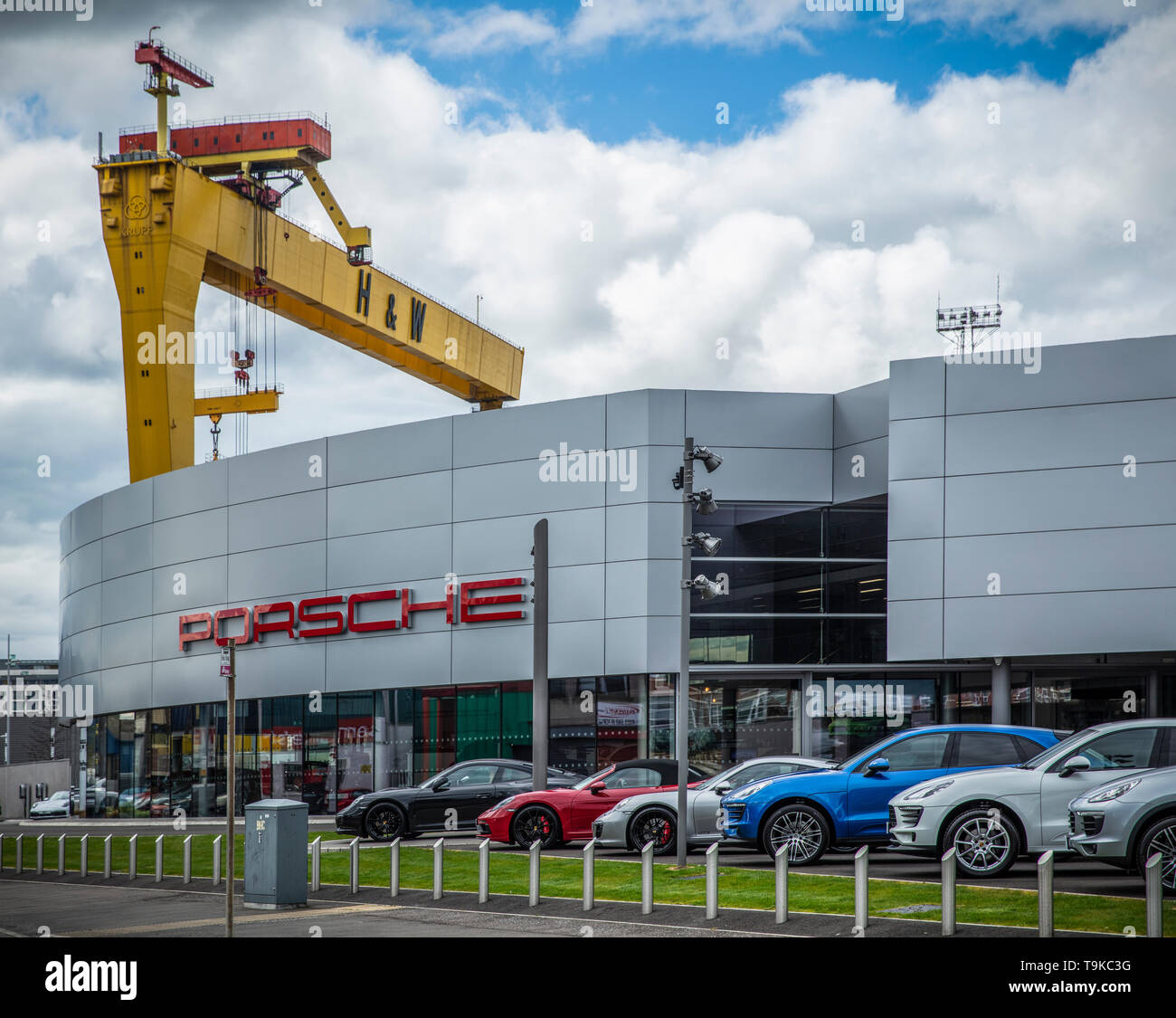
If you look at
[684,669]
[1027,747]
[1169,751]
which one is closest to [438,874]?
[684,669]

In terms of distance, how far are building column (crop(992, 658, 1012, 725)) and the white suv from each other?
13023 millimetres

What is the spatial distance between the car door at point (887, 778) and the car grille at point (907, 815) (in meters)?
1.35

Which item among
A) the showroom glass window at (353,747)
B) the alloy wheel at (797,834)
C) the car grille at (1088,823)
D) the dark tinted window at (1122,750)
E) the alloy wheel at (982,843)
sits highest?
the dark tinted window at (1122,750)

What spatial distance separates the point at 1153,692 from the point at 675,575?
9.96m

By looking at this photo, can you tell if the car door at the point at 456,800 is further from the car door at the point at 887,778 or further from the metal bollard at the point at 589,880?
the metal bollard at the point at 589,880

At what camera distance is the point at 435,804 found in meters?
24.0

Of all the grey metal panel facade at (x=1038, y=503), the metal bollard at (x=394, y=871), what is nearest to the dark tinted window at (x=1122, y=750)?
the metal bollard at (x=394, y=871)

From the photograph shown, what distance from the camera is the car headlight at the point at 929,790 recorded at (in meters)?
15.0

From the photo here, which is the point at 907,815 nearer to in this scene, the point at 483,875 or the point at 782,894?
the point at 782,894

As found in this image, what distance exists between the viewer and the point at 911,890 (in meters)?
14.4

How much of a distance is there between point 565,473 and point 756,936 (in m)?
19.7

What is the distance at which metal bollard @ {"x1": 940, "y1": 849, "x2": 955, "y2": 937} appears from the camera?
38.4ft

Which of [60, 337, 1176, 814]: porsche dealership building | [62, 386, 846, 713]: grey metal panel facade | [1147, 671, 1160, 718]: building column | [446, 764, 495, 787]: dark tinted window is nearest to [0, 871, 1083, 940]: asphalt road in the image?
[446, 764, 495, 787]: dark tinted window
